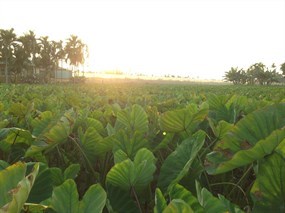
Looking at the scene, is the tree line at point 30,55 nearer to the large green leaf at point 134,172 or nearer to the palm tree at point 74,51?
the palm tree at point 74,51

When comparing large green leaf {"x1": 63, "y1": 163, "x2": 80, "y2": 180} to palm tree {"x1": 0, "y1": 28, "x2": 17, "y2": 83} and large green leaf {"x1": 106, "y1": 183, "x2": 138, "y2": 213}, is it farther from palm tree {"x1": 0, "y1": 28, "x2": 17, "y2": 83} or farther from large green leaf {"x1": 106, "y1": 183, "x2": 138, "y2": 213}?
palm tree {"x1": 0, "y1": 28, "x2": 17, "y2": 83}

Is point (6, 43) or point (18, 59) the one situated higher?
point (6, 43)

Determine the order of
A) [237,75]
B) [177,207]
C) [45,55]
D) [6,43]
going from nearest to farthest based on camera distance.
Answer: [177,207]
[6,43]
[45,55]
[237,75]

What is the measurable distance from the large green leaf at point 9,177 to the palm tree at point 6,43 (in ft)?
152

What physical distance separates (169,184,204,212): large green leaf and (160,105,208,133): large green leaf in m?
0.36

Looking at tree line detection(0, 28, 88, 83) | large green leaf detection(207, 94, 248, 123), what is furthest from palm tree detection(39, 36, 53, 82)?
large green leaf detection(207, 94, 248, 123)

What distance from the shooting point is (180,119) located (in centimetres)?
91

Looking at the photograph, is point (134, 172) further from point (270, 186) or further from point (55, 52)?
point (55, 52)

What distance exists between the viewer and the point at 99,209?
48 centimetres

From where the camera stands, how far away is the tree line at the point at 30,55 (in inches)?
1733

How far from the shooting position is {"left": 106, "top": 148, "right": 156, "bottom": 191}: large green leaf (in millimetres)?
635

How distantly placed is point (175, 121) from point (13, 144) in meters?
0.54

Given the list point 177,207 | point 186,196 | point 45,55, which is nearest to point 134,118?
point 186,196

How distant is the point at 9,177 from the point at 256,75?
194 ft
